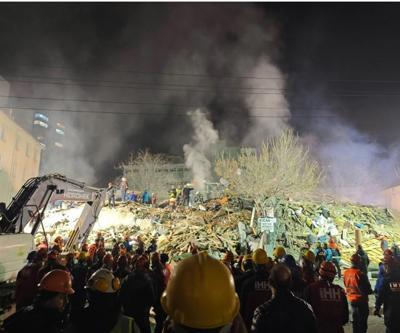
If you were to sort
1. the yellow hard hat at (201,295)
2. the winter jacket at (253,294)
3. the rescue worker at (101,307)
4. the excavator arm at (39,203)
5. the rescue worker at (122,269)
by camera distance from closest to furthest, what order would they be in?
1. the yellow hard hat at (201,295)
2. the rescue worker at (101,307)
3. the winter jacket at (253,294)
4. the rescue worker at (122,269)
5. the excavator arm at (39,203)

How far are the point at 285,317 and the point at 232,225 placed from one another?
16.4 metres

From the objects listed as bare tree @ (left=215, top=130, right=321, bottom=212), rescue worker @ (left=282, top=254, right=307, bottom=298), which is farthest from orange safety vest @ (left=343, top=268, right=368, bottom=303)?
bare tree @ (left=215, top=130, right=321, bottom=212)

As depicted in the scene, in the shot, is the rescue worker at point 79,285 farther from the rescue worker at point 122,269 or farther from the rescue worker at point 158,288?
the rescue worker at point 158,288

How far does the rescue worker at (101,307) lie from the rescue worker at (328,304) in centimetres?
264

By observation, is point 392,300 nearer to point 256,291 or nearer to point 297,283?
point 297,283

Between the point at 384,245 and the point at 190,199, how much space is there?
16.5 meters

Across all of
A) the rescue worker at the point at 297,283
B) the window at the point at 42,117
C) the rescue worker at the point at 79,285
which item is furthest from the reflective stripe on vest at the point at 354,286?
the window at the point at 42,117

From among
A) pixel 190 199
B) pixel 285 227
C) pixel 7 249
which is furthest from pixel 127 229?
pixel 7 249

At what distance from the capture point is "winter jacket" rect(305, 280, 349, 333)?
3.69 metres

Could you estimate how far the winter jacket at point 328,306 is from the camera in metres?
3.69

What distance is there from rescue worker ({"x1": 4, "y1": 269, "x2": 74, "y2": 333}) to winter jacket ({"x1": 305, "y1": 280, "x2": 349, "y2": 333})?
3021 mm

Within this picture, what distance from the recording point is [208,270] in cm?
164

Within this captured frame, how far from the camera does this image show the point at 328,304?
3.74 metres

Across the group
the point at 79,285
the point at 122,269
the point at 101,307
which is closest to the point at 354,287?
the point at 122,269
